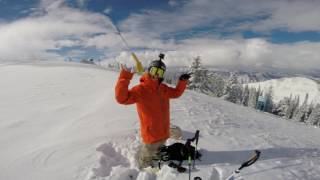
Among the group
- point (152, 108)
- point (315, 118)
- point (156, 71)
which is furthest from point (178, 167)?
point (315, 118)

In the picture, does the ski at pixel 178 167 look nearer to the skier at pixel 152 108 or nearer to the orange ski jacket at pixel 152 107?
the skier at pixel 152 108

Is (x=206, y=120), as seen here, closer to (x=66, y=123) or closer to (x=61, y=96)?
(x=66, y=123)

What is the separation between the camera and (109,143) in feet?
→ 29.1

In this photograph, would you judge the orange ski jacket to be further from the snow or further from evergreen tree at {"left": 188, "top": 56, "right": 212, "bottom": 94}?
evergreen tree at {"left": 188, "top": 56, "right": 212, "bottom": 94}

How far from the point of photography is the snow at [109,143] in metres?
6.97

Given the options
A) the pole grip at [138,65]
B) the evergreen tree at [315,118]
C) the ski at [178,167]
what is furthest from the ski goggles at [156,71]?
the evergreen tree at [315,118]

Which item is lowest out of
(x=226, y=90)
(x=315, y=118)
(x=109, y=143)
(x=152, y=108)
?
(x=315, y=118)

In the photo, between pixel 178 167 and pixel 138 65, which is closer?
pixel 178 167

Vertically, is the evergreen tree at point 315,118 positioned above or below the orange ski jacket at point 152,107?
below

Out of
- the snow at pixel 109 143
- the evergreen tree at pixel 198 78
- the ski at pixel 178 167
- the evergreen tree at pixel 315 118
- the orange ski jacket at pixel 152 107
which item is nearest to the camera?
the ski at pixel 178 167

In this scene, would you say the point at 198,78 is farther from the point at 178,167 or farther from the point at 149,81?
the point at 178,167

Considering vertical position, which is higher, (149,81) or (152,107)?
(149,81)

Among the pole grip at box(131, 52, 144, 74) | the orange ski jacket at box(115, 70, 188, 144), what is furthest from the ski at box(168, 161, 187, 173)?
the pole grip at box(131, 52, 144, 74)

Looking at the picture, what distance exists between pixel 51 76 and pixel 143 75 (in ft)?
60.6
